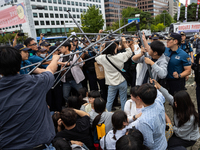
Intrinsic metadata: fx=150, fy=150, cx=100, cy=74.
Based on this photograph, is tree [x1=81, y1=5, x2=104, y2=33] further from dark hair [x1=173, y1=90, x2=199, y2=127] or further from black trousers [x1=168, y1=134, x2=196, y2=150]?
black trousers [x1=168, y1=134, x2=196, y2=150]

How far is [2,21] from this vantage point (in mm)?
7082

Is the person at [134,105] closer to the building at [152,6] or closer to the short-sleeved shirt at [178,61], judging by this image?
the short-sleeved shirt at [178,61]

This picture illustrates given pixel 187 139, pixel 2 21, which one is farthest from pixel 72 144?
pixel 2 21

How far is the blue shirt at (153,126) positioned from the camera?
1968mm

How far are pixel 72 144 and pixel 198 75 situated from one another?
3059mm

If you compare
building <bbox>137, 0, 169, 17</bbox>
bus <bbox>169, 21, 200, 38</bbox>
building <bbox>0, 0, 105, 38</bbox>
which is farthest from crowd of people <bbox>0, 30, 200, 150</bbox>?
building <bbox>137, 0, 169, 17</bbox>

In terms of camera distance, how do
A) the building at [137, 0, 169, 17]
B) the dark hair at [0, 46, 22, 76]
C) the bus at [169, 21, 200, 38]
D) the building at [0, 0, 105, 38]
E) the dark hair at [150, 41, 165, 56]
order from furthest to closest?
the building at [137, 0, 169, 17], the building at [0, 0, 105, 38], the bus at [169, 21, 200, 38], the dark hair at [150, 41, 165, 56], the dark hair at [0, 46, 22, 76]

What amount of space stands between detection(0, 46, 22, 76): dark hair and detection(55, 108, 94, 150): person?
1206mm

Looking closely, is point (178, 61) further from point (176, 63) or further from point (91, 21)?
point (91, 21)

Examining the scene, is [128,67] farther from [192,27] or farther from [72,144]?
[192,27]

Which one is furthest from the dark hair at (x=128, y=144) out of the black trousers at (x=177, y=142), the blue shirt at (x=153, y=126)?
the black trousers at (x=177, y=142)

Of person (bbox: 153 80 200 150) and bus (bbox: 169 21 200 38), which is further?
bus (bbox: 169 21 200 38)

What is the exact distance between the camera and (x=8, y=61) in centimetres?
135

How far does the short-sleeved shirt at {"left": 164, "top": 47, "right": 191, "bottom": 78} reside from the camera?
3400 mm
